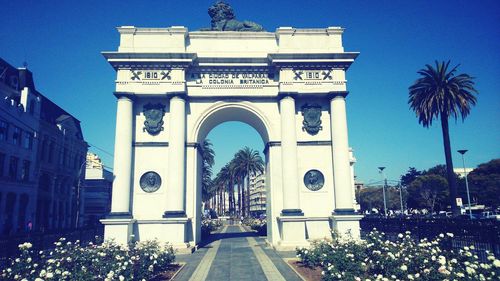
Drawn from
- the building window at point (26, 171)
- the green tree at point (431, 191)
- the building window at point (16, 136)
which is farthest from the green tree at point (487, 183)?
the building window at point (16, 136)

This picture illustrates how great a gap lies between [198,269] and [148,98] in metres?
12.4

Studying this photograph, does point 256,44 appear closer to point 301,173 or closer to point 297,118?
point 297,118

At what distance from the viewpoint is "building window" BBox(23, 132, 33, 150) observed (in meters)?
38.5

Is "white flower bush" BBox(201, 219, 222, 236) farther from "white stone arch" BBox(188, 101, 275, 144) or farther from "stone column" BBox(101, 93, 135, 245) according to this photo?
"stone column" BBox(101, 93, 135, 245)

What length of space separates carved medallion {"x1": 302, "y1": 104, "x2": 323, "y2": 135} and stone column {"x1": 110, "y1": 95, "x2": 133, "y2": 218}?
1136 cm

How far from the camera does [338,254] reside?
12.3 metres

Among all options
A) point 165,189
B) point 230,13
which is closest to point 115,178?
point 165,189

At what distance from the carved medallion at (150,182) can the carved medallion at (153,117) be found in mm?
2753

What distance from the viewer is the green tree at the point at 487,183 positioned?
6538cm

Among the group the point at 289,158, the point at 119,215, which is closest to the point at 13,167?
the point at 119,215

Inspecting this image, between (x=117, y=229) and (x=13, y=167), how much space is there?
23.8 meters

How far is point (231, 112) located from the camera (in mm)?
24141

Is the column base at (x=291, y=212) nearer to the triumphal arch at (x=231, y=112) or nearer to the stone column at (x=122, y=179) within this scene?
the triumphal arch at (x=231, y=112)

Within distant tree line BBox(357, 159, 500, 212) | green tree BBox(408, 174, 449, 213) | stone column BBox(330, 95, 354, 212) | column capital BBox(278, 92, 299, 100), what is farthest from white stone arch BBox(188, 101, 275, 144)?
green tree BBox(408, 174, 449, 213)
